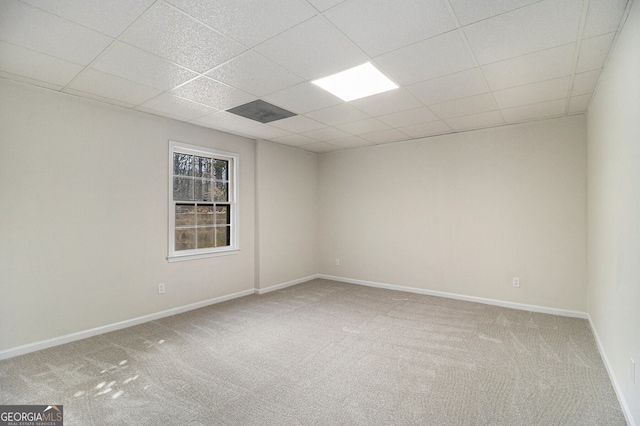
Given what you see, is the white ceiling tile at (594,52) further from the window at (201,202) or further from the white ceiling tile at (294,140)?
the window at (201,202)

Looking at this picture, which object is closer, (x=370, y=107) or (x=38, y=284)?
(x=38, y=284)

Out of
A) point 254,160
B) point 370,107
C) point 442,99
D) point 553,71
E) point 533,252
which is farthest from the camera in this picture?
point 254,160

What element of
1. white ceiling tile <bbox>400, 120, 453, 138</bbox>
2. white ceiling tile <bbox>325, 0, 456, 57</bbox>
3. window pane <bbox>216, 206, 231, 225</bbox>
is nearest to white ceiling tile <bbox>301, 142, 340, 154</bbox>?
white ceiling tile <bbox>400, 120, 453, 138</bbox>

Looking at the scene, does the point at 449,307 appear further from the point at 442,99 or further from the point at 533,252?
the point at 442,99

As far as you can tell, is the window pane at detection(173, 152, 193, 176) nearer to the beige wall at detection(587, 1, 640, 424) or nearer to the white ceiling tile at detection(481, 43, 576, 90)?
the white ceiling tile at detection(481, 43, 576, 90)

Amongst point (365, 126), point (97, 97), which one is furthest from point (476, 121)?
point (97, 97)

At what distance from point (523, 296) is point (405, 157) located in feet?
8.82

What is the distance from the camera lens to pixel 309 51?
235 centimetres

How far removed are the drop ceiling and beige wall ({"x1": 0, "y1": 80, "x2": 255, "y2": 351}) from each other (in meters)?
0.31

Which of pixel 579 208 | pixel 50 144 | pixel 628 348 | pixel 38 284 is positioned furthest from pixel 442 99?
pixel 38 284

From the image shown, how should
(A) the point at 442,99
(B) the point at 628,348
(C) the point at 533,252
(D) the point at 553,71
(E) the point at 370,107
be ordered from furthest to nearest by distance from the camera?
(C) the point at 533,252 → (E) the point at 370,107 → (A) the point at 442,99 → (D) the point at 553,71 → (B) the point at 628,348

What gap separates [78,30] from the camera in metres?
2.07

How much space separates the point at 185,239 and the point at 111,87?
2067 millimetres

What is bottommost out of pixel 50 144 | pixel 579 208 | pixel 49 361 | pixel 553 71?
pixel 49 361
